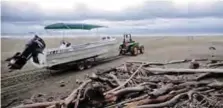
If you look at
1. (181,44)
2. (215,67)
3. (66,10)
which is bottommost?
(215,67)

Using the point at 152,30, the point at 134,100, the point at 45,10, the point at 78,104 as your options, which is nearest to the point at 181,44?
the point at 152,30

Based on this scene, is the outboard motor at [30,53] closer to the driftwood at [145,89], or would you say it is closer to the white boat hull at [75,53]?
the white boat hull at [75,53]

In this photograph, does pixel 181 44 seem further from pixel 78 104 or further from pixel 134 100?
pixel 78 104

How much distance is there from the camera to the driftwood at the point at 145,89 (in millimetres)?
2334

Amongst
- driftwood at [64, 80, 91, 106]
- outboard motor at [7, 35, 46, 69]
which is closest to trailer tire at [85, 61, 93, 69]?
driftwood at [64, 80, 91, 106]

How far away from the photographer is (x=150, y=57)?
2.65 metres

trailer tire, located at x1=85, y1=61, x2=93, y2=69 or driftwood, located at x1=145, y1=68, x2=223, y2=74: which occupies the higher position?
trailer tire, located at x1=85, y1=61, x2=93, y2=69

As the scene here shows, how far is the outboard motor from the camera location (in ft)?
7.64

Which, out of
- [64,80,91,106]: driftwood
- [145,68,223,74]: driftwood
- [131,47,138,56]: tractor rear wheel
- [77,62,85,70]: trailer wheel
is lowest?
[64,80,91,106]: driftwood

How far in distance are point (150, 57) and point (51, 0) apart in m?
0.98

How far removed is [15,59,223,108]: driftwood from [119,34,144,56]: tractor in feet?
0.33

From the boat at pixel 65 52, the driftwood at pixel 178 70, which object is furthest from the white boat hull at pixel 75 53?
the driftwood at pixel 178 70

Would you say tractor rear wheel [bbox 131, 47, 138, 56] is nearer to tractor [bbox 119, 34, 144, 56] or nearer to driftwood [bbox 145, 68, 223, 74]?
tractor [bbox 119, 34, 144, 56]

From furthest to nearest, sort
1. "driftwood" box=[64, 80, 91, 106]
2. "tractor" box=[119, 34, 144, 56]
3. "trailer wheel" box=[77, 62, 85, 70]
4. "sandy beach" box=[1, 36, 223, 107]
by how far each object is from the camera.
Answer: "tractor" box=[119, 34, 144, 56] < "trailer wheel" box=[77, 62, 85, 70] < "sandy beach" box=[1, 36, 223, 107] < "driftwood" box=[64, 80, 91, 106]
